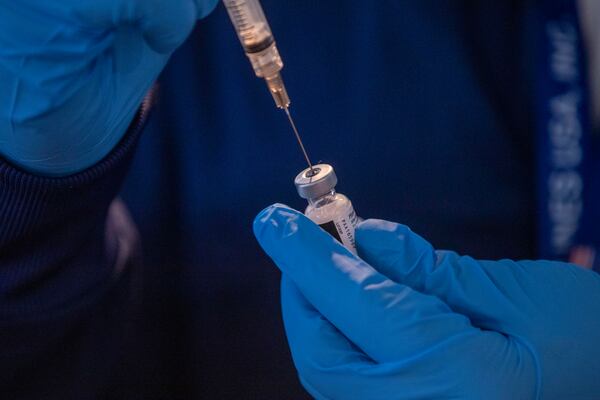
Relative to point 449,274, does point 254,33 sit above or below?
above

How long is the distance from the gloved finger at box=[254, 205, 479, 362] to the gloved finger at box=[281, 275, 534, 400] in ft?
0.04

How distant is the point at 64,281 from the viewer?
80 centimetres

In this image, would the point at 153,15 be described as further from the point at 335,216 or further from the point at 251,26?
the point at 335,216

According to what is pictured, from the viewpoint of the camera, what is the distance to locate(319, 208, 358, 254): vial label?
2.56 ft

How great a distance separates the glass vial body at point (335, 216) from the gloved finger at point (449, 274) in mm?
13

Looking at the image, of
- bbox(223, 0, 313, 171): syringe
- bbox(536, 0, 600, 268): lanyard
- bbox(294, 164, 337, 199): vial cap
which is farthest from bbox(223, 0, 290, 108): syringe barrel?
→ bbox(536, 0, 600, 268): lanyard

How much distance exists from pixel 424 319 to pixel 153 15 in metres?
0.41

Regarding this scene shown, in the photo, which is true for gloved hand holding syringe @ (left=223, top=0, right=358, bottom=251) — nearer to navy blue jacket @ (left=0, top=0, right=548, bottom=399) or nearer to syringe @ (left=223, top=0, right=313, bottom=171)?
syringe @ (left=223, top=0, right=313, bottom=171)

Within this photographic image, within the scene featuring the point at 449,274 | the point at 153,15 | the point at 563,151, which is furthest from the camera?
the point at 563,151

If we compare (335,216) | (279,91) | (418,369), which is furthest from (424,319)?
(279,91)

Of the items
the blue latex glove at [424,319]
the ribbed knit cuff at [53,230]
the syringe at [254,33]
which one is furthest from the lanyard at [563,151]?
the ribbed knit cuff at [53,230]

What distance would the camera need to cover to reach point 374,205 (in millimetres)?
1049

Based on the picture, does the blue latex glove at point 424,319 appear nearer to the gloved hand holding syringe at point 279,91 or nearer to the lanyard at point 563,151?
the gloved hand holding syringe at point 279,91

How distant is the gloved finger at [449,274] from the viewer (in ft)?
2.48
